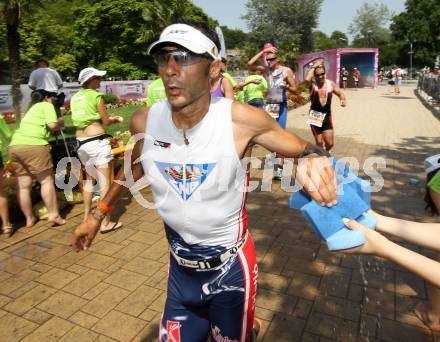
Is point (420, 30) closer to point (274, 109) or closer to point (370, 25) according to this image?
point (370, 25)

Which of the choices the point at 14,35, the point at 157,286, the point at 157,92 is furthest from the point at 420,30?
the point at 157,286

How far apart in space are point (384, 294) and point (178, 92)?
119 inches

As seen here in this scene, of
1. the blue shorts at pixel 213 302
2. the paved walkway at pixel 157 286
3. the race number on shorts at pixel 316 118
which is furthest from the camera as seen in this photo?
the race number on shorts at pixel 316 118

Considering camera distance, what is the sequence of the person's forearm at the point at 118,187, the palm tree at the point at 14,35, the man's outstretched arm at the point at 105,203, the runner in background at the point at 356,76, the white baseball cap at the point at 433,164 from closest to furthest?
the man's outstretched arm at the point at 105,203, the person's forearm at the point at 118,187, the white baseball cap at the point at 433,164, the palm tree at the point at 14,35, the runner in background at the point at 356,76

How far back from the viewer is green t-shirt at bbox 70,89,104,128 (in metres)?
5.14

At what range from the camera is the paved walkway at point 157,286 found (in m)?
3.34

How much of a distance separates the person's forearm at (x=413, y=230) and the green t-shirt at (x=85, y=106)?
14.2 ft

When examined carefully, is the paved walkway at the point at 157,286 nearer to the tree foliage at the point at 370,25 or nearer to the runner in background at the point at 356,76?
the runner in background at the point at 356,76

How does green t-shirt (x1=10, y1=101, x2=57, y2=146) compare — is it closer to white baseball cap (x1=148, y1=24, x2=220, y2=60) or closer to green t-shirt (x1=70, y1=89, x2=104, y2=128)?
green t-shirt (x1=70, y1=89, x2=104, y2=128)

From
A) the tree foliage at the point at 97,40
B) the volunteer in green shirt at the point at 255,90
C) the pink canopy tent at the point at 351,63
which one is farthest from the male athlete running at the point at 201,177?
the tree foliage at the point at 97,40

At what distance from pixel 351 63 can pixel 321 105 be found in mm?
34389

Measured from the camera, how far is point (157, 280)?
162 inches

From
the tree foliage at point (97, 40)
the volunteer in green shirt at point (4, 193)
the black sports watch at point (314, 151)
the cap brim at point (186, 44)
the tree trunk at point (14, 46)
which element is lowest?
the volunteer in green shirt at point (4, 193)

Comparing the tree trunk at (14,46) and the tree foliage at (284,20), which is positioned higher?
the tree foliage at (284,20)
